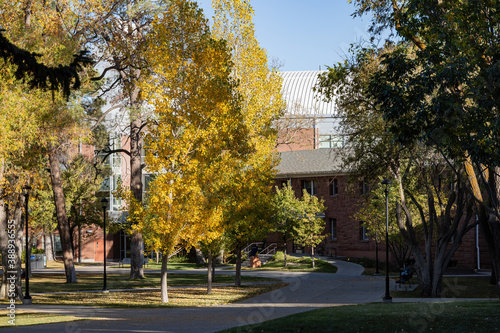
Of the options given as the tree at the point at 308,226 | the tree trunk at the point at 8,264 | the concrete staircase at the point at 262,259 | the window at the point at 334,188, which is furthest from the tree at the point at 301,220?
the tree trunk at the point at 8,264

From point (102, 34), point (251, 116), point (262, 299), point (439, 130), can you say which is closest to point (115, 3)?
point (102, 34)

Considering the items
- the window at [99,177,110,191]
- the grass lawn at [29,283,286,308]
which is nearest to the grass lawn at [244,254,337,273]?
the grass lawn at [29,283,286,308]

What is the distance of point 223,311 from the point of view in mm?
19625

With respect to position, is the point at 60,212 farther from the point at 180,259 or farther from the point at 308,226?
the point at 180,259

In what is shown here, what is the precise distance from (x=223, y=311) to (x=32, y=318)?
584 centimetres

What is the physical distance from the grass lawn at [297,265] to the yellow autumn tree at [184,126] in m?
21.3

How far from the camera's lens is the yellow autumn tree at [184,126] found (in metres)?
21.7

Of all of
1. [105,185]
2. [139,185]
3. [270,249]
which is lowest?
[270,249]

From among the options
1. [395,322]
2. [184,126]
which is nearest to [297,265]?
[184,126]

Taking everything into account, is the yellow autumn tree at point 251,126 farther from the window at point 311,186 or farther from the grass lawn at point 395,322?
the window at point 311,186

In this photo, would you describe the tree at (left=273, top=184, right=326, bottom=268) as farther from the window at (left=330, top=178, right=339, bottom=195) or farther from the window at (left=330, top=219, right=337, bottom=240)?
the window at (left=330, top=178, right=339, bottom=195)

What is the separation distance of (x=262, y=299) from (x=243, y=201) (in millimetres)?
4630

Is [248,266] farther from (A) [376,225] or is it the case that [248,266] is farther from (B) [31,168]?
(B) [31,168]

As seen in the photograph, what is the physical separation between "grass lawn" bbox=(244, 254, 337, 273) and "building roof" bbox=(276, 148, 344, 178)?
7890 millimetres
